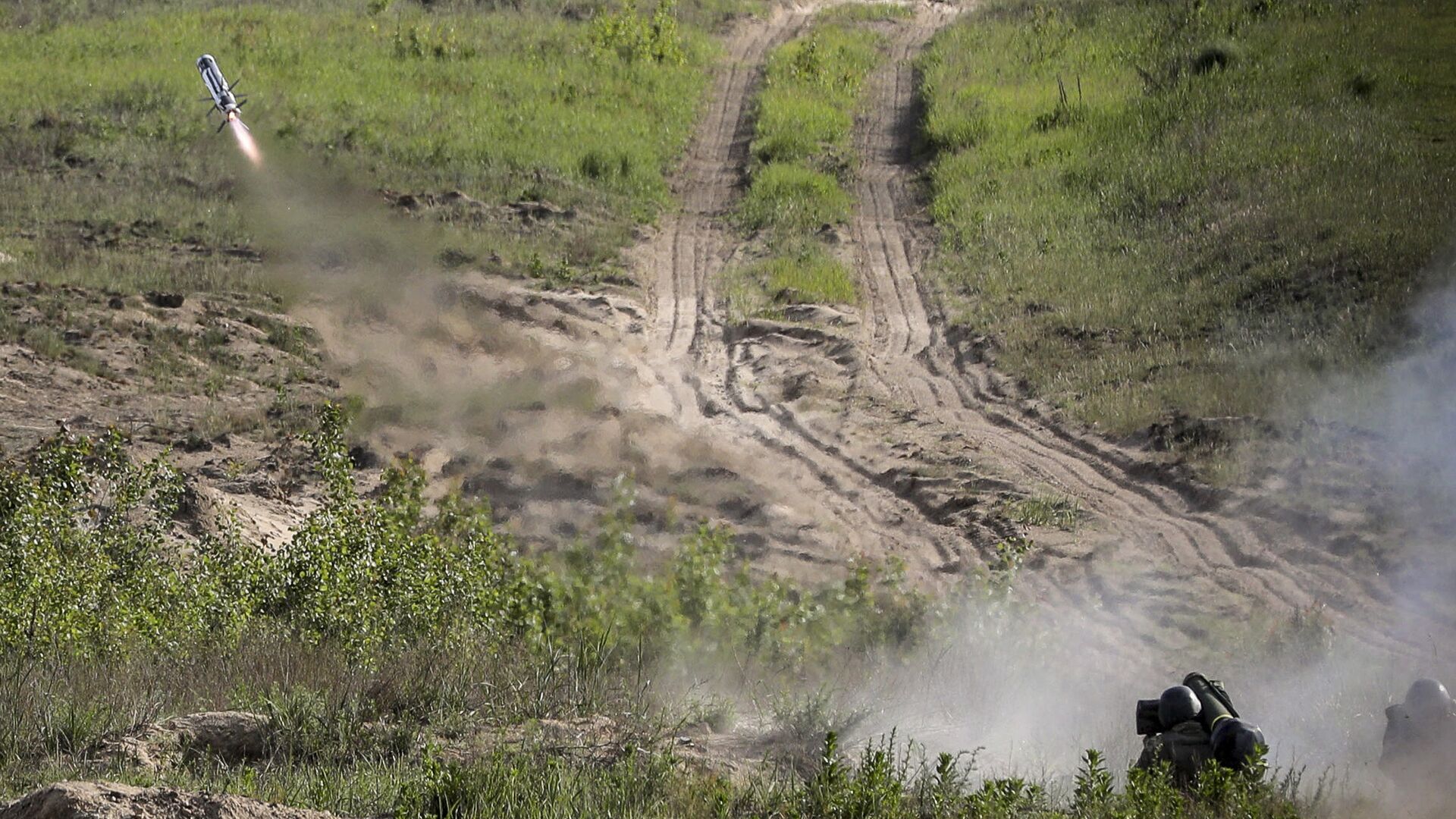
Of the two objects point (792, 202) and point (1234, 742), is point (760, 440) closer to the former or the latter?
point (792, 202)

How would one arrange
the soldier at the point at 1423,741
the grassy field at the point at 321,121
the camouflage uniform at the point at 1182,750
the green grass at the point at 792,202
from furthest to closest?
the green grass at the point at 792,202 < the grassy field at the point at 321,121 < the soldier at the point at 1423,741 < the camouflage uniform at the point at 1182,750

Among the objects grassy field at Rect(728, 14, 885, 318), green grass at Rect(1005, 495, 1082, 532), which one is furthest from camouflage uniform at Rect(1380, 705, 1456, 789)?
grassy field at Rect(728, 14, 885, 318)

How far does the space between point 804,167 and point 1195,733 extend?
1556cm

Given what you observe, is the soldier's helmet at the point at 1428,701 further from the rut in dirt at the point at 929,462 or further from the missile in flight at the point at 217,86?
the missile in flight at the point at 217,86

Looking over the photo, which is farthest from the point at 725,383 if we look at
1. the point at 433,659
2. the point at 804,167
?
the point at 433,659

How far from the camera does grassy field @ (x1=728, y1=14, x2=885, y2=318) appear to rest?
17062 mm

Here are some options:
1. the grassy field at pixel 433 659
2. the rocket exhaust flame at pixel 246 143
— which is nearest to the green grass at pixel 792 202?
the rocket exhaust flame at pixel 246 143

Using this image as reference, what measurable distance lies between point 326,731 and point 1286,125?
652 inches

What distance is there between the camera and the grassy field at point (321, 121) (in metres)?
17.5

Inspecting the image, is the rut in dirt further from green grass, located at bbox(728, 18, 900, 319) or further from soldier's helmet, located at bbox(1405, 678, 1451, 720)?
soldier's helmet, located at bbox(1405, 678, 1451, 720)

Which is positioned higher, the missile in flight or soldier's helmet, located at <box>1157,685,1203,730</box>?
Result: the missile in flight

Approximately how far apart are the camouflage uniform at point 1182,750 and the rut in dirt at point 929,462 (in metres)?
3.05

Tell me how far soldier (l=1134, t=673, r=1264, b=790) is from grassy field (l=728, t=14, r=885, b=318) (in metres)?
10.3

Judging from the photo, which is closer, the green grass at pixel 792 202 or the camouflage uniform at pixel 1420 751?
the camouflage uniform at pixel 1420 751
